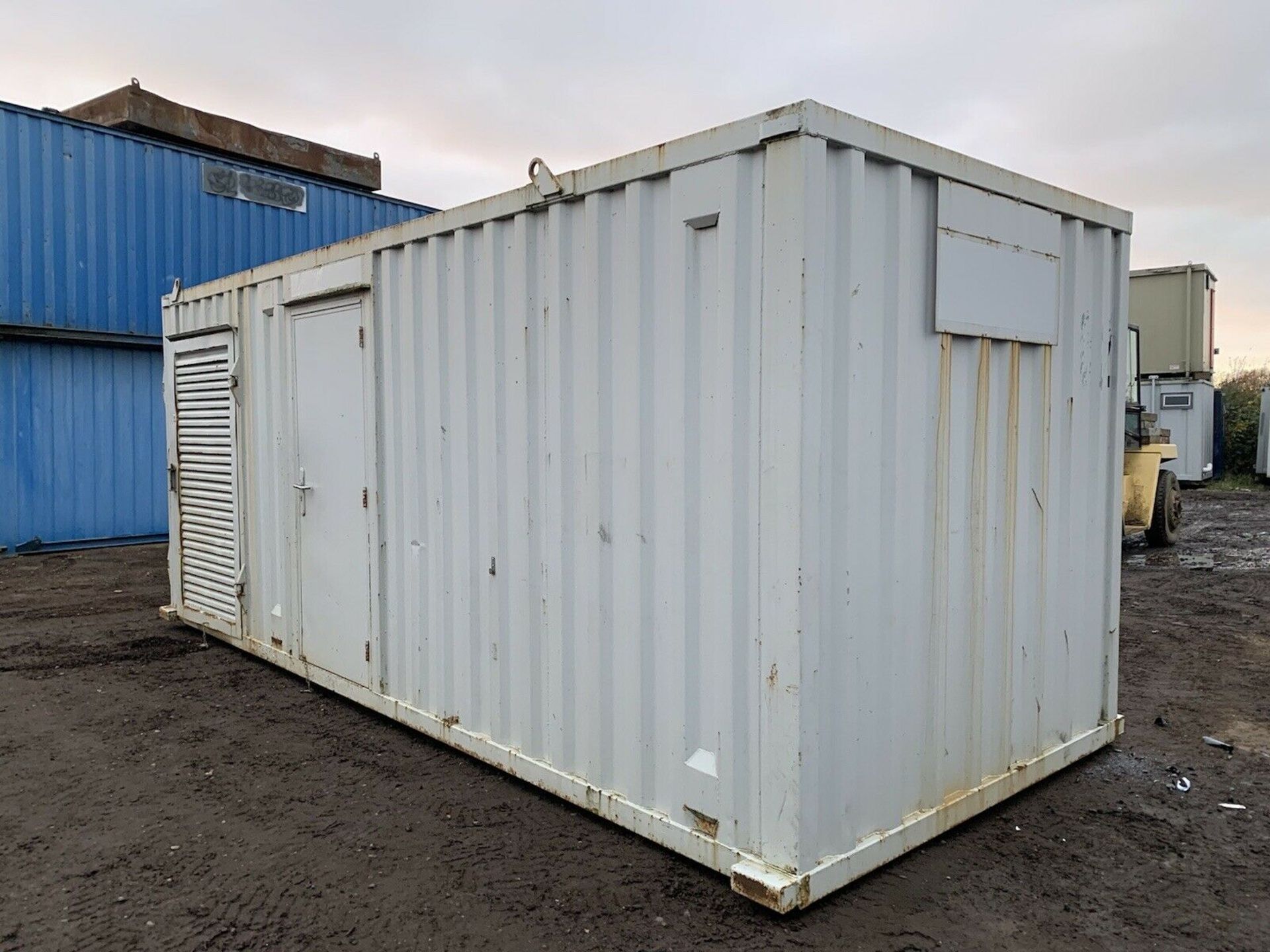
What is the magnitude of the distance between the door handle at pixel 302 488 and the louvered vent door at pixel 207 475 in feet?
3.04

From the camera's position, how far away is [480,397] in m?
4.01

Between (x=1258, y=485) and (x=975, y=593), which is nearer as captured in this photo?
(x=975, y=593)

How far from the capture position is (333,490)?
507 centimetres

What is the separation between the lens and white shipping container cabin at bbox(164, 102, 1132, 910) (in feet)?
9.45

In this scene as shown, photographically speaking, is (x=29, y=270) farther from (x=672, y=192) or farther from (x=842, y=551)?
(x=842, y=551)

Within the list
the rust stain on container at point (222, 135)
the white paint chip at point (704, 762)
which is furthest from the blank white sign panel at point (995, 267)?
the rust stain on container at point (222, 135)

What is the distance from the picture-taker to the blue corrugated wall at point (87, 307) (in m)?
10.6

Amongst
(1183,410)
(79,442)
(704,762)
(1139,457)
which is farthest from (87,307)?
(1183,410)

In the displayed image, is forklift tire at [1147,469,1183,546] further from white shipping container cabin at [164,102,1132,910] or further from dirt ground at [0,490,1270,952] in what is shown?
white shipping container cabin at [164,102,1132,910]

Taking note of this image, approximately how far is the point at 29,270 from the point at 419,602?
9082 mm

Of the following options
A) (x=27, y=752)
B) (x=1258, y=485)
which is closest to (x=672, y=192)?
(x=27, y=752)

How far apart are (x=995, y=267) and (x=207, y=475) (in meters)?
5.23

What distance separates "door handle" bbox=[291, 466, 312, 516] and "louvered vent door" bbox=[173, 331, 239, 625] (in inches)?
36.5

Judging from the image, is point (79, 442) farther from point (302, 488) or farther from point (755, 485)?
point (755, 485)
